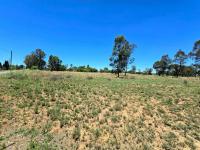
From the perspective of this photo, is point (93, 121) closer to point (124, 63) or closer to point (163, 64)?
point (124, 63)

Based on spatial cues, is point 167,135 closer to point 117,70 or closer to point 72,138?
point 72,138

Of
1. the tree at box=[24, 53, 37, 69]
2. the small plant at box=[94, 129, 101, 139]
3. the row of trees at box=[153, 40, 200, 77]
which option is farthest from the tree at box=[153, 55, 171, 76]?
the small plant at box=[94, 129, 101, 139]

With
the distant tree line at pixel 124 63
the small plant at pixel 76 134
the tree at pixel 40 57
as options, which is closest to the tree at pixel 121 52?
the distant tree line at pixel 124 63

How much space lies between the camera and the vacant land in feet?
20.8

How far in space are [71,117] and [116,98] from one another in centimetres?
440

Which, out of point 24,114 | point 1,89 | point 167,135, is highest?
point 1,89

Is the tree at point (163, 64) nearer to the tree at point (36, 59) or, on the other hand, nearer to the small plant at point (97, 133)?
the tree at point (36, 59)

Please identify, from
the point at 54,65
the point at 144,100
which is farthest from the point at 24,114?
the point at 54,65

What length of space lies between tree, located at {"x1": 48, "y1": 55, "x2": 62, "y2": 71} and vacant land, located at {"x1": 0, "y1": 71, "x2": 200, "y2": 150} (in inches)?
2862

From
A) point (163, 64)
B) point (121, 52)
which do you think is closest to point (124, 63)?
point (121, 52)

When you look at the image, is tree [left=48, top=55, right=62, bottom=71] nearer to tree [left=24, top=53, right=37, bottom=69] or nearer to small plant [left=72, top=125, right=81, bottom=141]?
tree [left=24, top=53, right=37, bottom=69]

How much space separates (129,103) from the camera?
10797 mm

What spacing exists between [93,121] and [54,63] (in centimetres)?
7900

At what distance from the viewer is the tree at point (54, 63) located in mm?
82125
